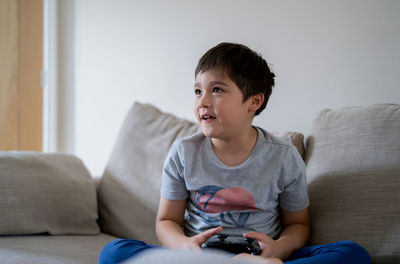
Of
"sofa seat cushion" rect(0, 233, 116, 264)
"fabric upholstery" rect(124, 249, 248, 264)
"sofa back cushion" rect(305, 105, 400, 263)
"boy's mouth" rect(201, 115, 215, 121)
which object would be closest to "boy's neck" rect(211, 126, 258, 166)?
"boy's mouth" rect(201, 115, 215, 121)

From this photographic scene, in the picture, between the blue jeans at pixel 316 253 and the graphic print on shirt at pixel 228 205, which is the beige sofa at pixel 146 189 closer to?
the blue jeans at pixel 316 253

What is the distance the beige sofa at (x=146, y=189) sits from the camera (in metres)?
1.20

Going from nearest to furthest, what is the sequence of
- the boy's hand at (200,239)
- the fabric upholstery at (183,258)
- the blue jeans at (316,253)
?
the fabric upholstery at (183,258), the blue jeans at (316,253), the boy's hand at (200,239)

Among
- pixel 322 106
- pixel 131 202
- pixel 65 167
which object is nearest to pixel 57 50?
pixel 65 167

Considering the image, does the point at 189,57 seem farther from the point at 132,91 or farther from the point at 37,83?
the point at 37,83

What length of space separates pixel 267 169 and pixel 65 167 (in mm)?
865

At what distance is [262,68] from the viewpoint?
129 cm

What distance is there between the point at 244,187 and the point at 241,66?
13.7 inches

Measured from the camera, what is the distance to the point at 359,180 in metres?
1.23

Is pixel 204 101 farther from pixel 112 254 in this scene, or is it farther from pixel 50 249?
pixel 50 249

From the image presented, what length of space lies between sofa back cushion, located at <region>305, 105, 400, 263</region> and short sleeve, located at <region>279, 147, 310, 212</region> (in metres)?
0.07

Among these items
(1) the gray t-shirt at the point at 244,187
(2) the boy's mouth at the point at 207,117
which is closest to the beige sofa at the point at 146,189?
(1) the gray t-shirt at the point at 244,187

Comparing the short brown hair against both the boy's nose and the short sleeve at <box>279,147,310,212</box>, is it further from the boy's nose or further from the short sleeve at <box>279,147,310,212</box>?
the short sleeve at <box>279,147,310,212</box>

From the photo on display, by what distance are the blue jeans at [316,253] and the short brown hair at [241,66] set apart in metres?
0.46
